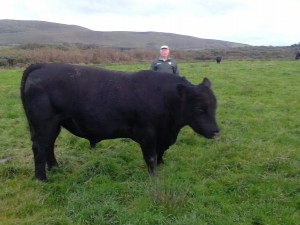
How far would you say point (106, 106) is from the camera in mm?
6566

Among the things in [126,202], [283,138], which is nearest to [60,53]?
[283,138]

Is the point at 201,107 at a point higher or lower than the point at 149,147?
higher

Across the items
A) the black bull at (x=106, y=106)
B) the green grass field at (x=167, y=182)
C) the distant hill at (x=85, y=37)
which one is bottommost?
the distant hill at (x=85, y=37)

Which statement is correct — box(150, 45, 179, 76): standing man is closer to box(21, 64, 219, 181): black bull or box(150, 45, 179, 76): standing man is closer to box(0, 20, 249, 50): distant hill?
box(21, 64, 219, 181): black bull

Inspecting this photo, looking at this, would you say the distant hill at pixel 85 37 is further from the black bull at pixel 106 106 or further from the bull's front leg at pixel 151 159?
the bull's front leg at pixel 151 159

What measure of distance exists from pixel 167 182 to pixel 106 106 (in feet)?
5.40

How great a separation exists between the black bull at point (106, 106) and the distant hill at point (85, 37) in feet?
363

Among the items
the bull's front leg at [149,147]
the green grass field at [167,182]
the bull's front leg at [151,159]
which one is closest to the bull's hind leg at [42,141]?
the green grass field at [167,182]

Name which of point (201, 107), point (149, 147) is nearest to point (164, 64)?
point (201, 107)

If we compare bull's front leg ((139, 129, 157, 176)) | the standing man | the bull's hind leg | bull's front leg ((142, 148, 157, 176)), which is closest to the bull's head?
Result: bull's front leg ((139, 129, 157, 176))

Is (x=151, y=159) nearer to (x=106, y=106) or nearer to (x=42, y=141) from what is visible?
(x=106, y=106)

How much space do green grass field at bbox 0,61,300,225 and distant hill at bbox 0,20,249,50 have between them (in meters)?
109

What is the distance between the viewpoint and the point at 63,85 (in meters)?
6.50

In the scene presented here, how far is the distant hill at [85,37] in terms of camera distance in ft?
417
